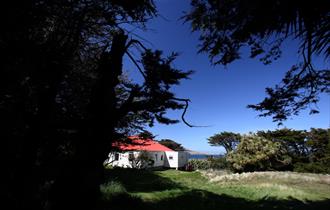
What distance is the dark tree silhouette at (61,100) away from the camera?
336 cm

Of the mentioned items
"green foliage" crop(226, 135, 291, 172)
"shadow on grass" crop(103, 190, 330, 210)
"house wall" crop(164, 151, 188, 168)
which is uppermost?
"house wall" crop(164, 151, 188, 168)

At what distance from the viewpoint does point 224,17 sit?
618 centimetres

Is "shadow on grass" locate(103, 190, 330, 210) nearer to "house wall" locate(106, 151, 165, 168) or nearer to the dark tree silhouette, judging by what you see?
the dark tree silhouette

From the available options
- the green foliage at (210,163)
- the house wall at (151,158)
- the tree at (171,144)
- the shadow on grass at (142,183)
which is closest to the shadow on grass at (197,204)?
the shadow on grass at (142,183)

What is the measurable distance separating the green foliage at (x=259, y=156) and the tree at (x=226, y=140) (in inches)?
436

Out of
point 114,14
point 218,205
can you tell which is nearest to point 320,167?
point 218,205

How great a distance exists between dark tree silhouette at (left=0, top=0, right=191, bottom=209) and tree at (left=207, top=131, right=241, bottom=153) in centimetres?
3255

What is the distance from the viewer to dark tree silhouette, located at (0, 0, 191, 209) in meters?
3.36

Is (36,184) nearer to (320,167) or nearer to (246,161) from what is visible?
(246,161)

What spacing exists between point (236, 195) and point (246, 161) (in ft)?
37.6

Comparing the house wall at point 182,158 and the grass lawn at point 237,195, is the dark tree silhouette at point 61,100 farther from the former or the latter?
the house wall at point 182,158

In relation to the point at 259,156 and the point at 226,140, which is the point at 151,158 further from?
the point at 259,156

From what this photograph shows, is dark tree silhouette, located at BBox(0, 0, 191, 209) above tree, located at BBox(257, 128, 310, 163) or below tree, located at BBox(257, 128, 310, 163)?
below

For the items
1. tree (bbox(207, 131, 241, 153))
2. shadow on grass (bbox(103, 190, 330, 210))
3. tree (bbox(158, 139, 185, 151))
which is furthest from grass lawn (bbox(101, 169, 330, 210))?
tree (bbox(158, 139, 185, 151))
